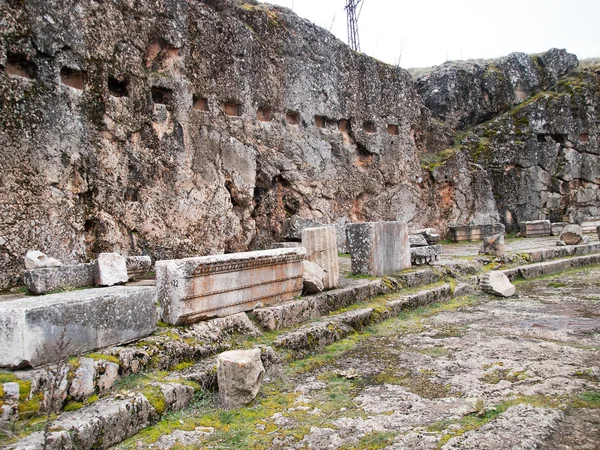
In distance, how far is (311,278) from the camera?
219 inches

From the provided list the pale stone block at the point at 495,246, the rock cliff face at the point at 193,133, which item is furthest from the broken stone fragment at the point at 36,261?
the pale stone block at the point at 495,246

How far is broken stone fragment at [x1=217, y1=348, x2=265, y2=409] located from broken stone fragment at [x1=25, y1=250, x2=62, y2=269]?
186 inches

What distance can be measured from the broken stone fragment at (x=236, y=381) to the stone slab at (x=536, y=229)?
1538 centimetres

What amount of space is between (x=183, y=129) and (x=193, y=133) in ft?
0.86

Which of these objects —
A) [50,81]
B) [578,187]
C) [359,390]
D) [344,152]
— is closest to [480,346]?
[359,390]

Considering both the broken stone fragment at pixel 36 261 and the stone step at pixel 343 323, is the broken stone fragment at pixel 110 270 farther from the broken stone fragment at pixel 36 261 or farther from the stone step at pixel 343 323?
the stone step at pixel 343 323

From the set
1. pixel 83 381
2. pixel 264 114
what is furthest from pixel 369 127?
pixel 83 381

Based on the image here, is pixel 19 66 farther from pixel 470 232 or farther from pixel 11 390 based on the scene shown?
pixel 470 232

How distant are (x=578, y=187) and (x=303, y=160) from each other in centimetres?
1260

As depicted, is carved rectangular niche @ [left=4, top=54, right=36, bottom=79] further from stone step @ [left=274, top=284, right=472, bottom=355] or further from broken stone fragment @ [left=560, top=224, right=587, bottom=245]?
broken stone fragment @ [left=560, top=224, right=587, bottom=245]

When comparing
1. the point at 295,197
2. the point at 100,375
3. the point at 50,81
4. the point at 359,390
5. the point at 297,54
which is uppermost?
the point at 297,54

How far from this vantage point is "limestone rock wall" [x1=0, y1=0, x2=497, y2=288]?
24.8 feet

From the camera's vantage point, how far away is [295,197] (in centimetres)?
1230

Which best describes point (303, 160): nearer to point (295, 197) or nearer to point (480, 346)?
point (295, 197)
